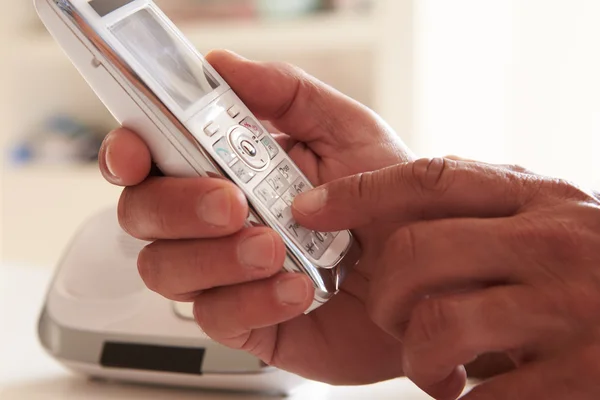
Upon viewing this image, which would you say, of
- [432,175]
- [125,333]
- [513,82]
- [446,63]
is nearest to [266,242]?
[432,175]

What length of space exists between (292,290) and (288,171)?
0.29 ft

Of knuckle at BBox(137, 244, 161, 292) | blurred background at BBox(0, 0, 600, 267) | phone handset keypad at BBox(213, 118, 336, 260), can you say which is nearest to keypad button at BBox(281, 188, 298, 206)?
phone handset keypad at BBox(213, 118, 336, 260)

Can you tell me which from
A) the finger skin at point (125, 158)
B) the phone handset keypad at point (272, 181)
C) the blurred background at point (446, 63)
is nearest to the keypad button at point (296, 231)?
the phone handset keypad at point (272, 181)

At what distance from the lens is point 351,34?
150cm

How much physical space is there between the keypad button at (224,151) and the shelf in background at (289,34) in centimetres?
104

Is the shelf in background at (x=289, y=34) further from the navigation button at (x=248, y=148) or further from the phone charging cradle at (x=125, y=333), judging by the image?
the navigation button at (x=248, y=148)

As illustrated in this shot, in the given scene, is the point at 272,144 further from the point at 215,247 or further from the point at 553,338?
the point at 553,338

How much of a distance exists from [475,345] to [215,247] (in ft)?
0.59

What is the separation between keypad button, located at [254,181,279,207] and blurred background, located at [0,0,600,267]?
972 mm

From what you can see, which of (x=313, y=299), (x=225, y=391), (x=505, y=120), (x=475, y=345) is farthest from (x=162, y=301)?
(x=505, y=120)

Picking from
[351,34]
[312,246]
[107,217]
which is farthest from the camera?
[351,34]

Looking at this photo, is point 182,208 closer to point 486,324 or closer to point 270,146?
point 270,146

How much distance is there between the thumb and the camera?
0.43m

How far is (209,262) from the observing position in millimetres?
494
